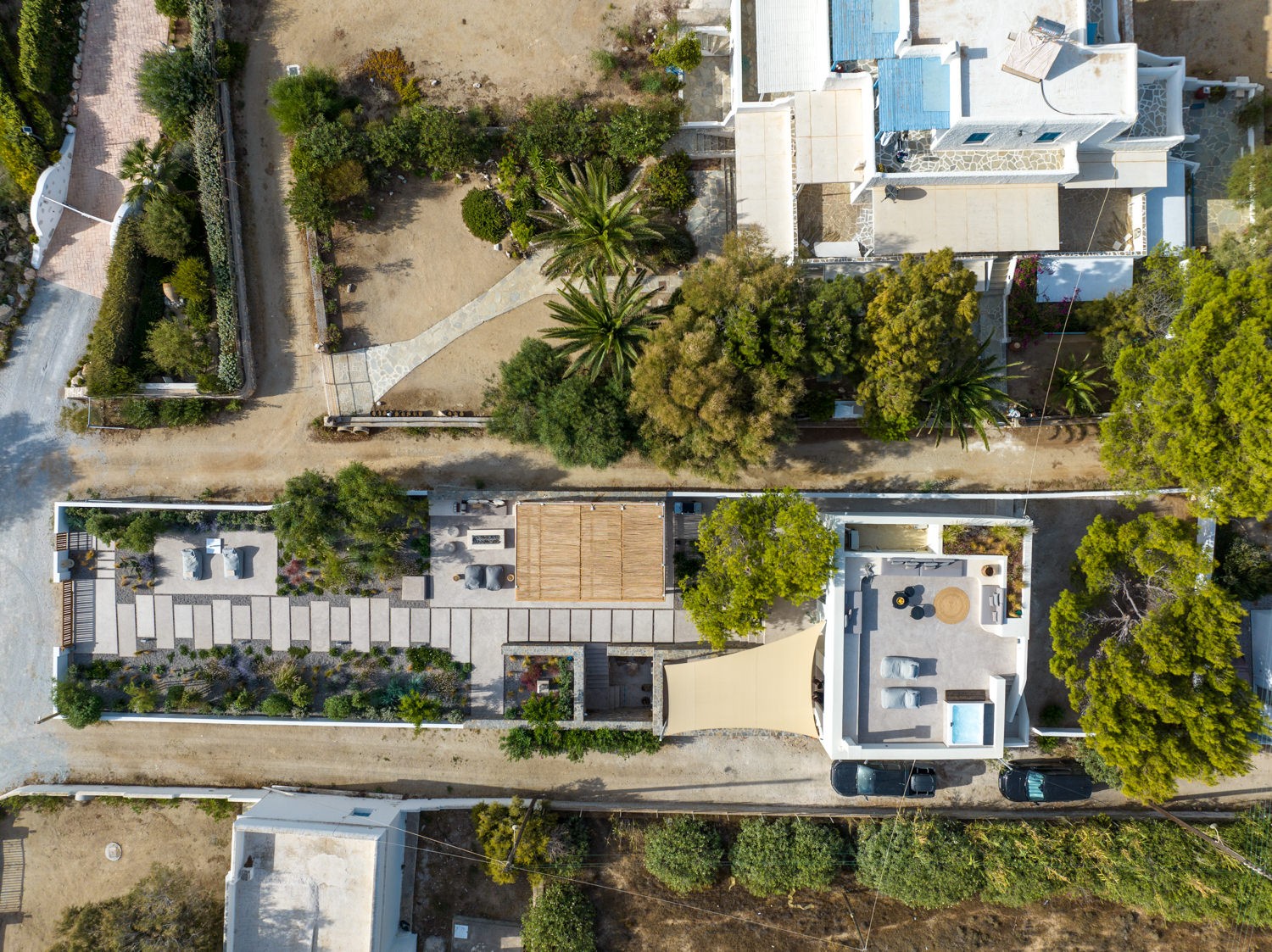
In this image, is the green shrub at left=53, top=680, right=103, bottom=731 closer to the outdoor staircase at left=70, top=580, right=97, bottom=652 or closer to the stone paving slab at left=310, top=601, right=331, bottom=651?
the outdoor staircase at left=70, top=580, right=97, bottom=652

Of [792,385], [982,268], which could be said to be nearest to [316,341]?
[792,385]

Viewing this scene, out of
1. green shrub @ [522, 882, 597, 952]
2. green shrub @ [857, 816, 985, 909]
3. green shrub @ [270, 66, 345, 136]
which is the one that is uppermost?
green shrub @ [270, 66, 345, 136]

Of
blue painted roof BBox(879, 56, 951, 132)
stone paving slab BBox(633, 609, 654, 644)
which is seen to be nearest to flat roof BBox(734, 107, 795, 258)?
blue painted roof BBox(879, 56, 951, 132)

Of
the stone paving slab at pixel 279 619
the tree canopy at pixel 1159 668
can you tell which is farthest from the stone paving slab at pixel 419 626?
the tree canopy at pixel 1159 668

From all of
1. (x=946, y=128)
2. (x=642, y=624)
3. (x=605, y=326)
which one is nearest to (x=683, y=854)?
(x=642, y=624)

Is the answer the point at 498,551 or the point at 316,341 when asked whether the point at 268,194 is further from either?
the point at 498,551

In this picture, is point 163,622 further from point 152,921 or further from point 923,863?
point 923,863

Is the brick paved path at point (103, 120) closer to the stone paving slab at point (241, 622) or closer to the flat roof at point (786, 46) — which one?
the stone paving slab at point (241, 622)
